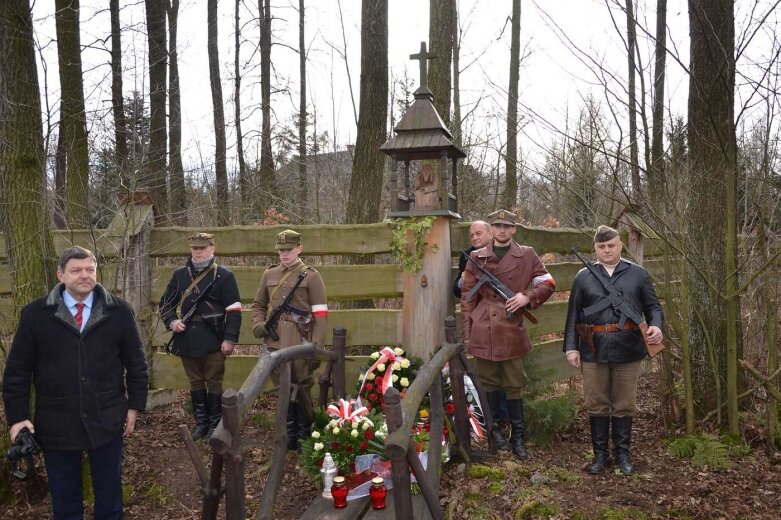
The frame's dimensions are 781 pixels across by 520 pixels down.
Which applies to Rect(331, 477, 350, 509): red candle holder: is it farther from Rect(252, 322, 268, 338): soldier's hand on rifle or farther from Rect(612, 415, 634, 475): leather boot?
Rect(612, 415, 634, 475): leather boot

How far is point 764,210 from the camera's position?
5.29m

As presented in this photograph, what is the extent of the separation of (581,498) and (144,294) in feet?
15.5

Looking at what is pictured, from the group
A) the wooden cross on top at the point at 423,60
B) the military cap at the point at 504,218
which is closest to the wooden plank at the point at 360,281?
the military cap at the point at 504,218

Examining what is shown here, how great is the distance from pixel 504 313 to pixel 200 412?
3.06 m

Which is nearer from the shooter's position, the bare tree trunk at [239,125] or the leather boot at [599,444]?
the leather boot at [599,444]

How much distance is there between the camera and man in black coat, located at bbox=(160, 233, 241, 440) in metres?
5.88

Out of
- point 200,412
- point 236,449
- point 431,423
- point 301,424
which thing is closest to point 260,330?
point 301,424

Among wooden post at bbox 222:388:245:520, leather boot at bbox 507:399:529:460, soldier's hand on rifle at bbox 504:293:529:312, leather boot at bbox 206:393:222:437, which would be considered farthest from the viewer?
leather boot at bbox 206:393:222:437

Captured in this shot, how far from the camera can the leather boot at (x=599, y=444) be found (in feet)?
16.4

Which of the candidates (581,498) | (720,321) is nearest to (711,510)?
(581,498)

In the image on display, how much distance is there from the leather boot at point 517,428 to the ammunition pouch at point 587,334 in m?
0.94

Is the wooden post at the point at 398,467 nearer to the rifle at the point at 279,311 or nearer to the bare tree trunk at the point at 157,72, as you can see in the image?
the rifle at the point at 279,311

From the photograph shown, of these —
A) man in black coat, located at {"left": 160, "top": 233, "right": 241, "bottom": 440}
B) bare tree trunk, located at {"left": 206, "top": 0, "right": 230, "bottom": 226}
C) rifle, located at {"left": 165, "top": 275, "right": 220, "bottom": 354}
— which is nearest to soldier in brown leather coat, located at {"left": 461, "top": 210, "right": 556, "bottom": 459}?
man in black coat, located at {"left": 160, "top": 233, "right": 241, "bottom": 440}

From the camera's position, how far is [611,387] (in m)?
5.02
